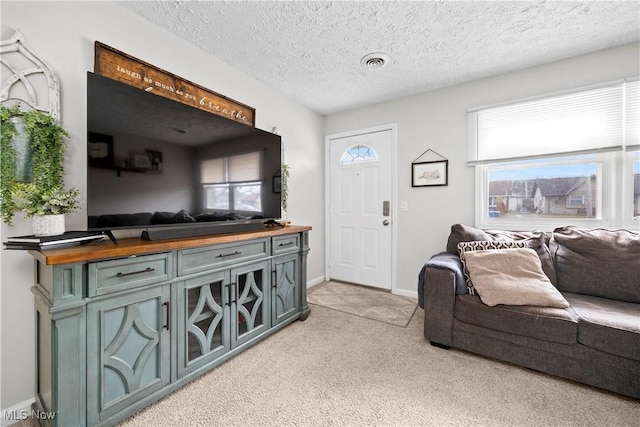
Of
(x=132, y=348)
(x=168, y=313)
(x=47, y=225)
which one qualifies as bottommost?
(x=132, y=348)

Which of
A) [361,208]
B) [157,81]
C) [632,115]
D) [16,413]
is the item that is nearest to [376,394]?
[16,413]

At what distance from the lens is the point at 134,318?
1392 mm

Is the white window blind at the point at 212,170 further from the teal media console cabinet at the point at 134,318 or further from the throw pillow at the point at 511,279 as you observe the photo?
the throw pillow at the point at 511,279

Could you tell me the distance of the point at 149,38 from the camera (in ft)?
6.34

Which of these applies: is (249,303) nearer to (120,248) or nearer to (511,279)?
(120,248)

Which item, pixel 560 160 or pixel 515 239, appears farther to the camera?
pixel 560 160

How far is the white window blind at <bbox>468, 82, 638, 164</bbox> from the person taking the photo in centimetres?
221

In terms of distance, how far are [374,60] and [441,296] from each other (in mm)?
2093

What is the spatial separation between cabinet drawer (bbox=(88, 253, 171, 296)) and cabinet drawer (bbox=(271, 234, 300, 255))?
2.85ft

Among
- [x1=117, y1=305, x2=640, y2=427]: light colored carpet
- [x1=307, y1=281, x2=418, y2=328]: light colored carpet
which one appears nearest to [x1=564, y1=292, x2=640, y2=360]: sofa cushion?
[x1=117, y1=305, x2=640, y2=427]: light colored carpet

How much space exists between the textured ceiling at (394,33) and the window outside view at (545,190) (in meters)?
0.99

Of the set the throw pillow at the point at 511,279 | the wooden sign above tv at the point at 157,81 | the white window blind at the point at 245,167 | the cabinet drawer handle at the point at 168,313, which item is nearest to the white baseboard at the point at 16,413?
the cabinet drawer handle at the point at 168,313

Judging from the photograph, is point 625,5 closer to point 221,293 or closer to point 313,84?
point 313,84

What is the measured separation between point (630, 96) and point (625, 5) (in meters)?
0.78
